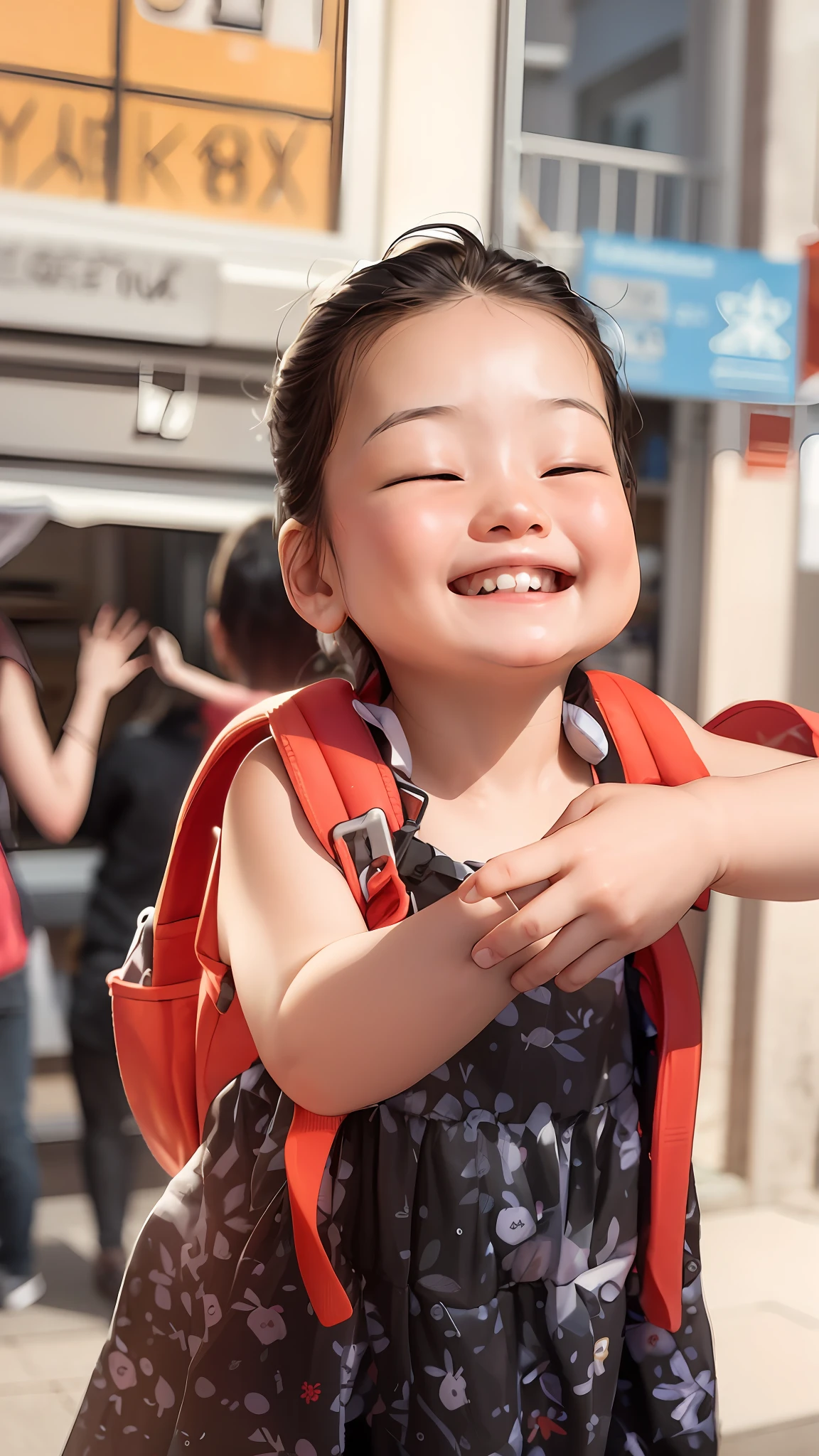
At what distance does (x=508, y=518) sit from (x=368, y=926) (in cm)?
16

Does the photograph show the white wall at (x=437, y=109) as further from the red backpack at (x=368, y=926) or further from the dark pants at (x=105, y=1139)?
the dark pants at (x=105, y=1139)

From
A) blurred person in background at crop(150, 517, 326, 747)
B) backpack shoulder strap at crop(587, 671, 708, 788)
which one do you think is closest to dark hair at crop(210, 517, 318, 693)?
blurred person in background at crop(150, 517, 326, 747)

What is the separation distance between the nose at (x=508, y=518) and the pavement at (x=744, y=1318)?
62 cm

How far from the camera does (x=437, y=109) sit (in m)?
0.64

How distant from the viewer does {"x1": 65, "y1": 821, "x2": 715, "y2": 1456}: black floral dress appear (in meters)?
0.45

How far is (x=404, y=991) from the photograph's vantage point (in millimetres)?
374

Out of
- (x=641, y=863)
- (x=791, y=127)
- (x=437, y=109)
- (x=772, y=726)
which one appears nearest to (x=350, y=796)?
(x=641, y=863)

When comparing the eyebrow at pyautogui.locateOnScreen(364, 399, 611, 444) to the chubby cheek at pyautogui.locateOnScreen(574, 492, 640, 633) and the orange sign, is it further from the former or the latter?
the orange sign

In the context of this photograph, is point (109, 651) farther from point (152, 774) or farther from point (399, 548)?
point (399, 548)

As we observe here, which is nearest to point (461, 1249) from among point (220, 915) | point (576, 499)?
point (220, 915)

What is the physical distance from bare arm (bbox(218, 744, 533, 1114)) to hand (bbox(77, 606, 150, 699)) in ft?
1.54

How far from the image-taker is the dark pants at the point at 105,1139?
882 millimetres

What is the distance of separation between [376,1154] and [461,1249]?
0.16 ft

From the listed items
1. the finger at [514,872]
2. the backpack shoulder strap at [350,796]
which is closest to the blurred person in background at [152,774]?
the backpack shoulder strap at [350,796]
